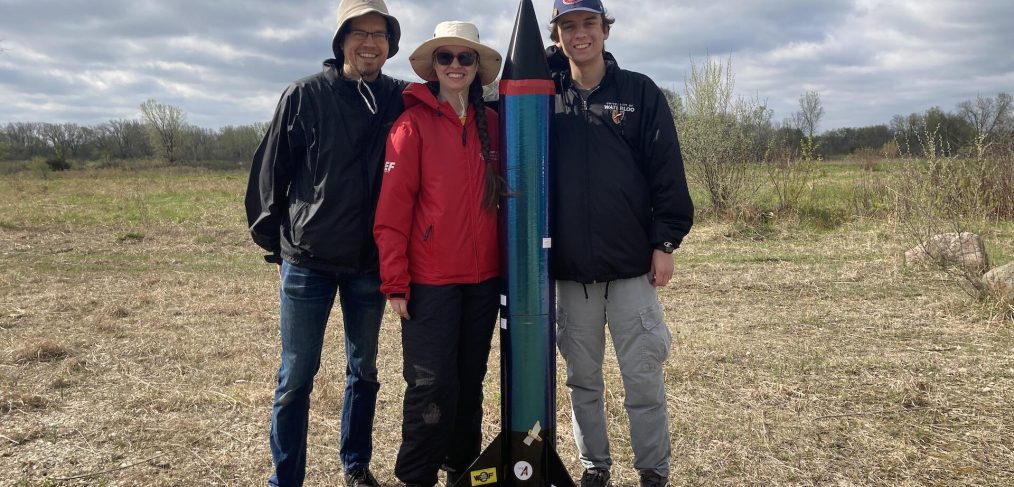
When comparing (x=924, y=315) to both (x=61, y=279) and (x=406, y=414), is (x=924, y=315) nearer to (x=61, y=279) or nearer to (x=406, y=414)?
(x=406, y=414)

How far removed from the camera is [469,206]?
3236mm

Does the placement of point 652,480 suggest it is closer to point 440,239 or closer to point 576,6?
point 440,239

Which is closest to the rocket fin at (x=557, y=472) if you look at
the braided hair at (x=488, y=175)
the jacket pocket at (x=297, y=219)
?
the braided hair at (x=488, y=175)

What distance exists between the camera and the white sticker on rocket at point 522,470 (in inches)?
140

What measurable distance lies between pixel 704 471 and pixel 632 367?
1.11 metres

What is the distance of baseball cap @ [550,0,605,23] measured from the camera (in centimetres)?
326

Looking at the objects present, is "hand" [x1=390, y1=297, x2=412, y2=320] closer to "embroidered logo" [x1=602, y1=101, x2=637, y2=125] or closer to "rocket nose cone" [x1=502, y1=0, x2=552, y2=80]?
"rocket nose cone" [x1=502, y1=0, x2=552, y2=80]

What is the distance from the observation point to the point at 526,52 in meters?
3.37

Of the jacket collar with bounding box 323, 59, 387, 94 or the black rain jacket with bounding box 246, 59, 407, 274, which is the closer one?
the black rain jacket with bounding box 246, 59, 407, 274

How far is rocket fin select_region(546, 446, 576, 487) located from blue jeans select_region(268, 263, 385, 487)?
1.02 m

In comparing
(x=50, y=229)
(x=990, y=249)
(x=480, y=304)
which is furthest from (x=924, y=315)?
(x=50, y=229)

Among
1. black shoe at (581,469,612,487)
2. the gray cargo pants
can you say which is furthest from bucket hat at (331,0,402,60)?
black shoe at (581,469,612,487)

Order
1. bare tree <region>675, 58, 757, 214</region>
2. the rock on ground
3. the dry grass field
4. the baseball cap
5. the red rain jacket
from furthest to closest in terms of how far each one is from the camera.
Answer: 1. bare tree <region>675, 58, 757, 214</region>
2. the rock on ground
3. the dry grass field
4. the baseball cap
5. the red rain jacket

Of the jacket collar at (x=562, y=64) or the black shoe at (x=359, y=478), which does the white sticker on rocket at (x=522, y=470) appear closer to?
the black shoe at (x=359, y=478)
